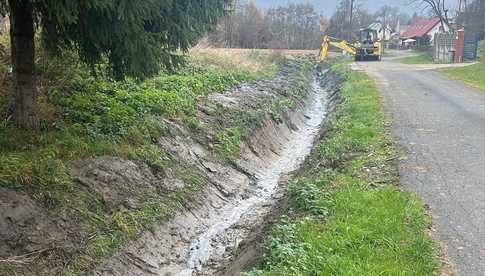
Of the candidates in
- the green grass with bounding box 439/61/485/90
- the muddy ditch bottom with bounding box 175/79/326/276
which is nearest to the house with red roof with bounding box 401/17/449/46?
the green grass with bounding box 439/61/485/90

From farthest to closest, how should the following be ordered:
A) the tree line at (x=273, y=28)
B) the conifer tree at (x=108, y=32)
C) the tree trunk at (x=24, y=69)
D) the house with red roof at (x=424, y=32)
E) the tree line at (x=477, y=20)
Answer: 1. the house with red roof at (x=424, y=32)
2. the tree line at (x=273, y=28)
3. the tree line at (x=477, y=20)
4. the tree trunk at (x=24, y=69)
5. the conifer tree at (x=108, y=32)

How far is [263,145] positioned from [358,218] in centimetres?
688

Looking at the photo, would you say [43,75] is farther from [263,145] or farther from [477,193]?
[477,193]

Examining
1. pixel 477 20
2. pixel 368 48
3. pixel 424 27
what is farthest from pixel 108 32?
pixel 424 27

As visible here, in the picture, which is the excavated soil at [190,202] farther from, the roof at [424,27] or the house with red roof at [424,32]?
the roof at [424,27]

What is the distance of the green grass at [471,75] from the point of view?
21642mm

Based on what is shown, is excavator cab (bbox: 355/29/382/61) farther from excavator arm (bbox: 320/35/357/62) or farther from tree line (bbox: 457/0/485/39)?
tree line (bbox: 457/0/485/39)

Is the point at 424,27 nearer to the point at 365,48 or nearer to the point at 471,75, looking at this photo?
the point at 365,48

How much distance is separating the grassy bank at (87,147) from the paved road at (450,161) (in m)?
4.09

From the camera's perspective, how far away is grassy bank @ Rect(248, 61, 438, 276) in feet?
16.5

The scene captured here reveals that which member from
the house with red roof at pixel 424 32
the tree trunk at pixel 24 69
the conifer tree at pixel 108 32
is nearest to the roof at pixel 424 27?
the house with red roof at pixel 424 32

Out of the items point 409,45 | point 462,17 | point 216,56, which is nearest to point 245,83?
point 216,56

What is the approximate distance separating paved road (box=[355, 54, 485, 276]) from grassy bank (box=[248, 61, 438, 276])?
0.29m

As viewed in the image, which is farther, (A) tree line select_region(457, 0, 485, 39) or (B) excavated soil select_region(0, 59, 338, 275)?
(A) tree line select_region(457, 0, 485, 39)
